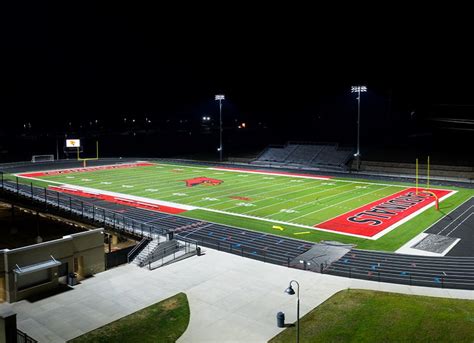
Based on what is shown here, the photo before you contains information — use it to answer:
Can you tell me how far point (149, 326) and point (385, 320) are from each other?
8.97 m

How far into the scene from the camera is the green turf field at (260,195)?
33.2 m

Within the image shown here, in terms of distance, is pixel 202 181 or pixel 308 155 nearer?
pixel 202 181

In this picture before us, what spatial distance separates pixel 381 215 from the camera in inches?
1401

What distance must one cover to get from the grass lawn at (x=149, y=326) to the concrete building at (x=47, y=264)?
5.21 meters

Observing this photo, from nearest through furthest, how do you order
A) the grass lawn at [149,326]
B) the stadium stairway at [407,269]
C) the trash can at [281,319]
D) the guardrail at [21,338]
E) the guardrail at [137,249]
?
the guardrail at [21,338] < the grass lawn at [149,326] < the trash can at [281,319] < the stadium stairway at [407,269] < the guardrail at [137,249]

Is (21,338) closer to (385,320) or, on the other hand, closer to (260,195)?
(385,320)

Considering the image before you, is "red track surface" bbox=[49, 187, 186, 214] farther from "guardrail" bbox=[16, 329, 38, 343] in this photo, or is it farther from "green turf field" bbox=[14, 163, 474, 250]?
"guardrail" bbox=[16, 329, 38, 343]

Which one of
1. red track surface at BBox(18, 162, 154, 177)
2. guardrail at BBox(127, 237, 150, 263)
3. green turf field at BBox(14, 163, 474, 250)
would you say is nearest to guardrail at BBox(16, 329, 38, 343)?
guardrail at BBox(127, 237, 150, 263)

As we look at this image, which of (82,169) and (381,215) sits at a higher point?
(82,169)

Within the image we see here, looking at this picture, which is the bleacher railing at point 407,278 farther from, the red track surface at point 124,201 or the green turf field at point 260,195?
the red track surface at point 124,201

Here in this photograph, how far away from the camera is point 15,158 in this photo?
80.6m

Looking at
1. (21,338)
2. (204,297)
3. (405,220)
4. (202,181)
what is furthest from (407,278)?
(202,181)

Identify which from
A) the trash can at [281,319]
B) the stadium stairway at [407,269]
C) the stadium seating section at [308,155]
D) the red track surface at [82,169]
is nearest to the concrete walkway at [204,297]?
the trash can at [281,319]

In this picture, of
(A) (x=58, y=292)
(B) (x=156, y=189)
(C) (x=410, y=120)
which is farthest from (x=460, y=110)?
(A) (x=58, y=292)
